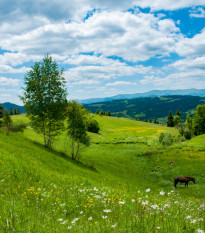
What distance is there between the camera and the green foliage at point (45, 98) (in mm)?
34344

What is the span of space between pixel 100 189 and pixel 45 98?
90.1 ft

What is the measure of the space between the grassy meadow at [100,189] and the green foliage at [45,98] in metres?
4.80

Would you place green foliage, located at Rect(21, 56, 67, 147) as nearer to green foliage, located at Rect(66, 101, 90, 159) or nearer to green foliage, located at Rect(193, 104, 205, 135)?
green foliage, located at Rect(66, 101, 90, 159)

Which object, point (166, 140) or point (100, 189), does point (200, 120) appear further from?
point (100, 189)

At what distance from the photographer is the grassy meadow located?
4398 millimetres

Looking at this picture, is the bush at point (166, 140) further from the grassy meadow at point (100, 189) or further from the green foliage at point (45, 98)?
the green foliage at point (45, 98)

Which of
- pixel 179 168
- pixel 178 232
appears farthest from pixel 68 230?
pixel 179 168

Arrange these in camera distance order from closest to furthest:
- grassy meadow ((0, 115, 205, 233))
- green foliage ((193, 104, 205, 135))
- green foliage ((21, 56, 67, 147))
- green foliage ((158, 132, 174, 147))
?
grassy meadow ((0, 115, 205, 233)), green foliage ((21, 56, 67, 147)), green foliage ((158, 132, 174, 147)), green foliage ((193, 104, 205, 135))

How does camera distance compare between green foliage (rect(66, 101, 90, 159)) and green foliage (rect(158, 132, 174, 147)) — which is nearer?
green foliage (rect(66, 101, 90, 159))

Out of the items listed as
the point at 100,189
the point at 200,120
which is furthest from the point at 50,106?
the point at 200,120

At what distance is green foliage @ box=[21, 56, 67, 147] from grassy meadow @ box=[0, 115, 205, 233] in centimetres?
480

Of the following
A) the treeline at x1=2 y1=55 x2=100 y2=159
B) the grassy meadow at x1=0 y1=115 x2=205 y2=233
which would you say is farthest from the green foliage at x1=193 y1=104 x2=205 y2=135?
the treeline at x1=2 y1=55 x2=100 y2=159

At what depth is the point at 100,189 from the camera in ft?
35.6

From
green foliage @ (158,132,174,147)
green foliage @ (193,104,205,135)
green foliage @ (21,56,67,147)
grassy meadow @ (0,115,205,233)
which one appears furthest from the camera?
green foliage @ (193,104,205,135)
